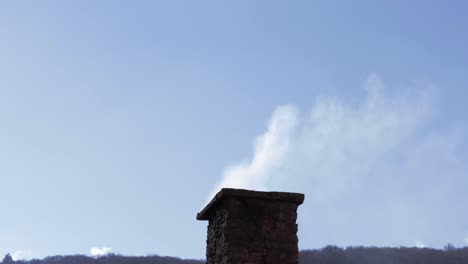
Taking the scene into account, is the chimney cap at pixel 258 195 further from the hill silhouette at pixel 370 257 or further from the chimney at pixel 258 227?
the hill silhouette at pixel 370 257

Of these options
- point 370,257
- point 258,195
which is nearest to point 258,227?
point 258,195

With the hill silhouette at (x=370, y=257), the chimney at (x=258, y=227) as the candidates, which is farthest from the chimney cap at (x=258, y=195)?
the hill silhouette at (x=370, y=257)

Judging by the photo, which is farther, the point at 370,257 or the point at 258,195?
the point at 370,257

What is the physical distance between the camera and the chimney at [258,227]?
7.05 meters

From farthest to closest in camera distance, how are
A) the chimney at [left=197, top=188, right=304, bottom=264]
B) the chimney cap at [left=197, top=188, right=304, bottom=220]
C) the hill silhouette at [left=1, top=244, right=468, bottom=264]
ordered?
the hill silhouette at [left=1, top=244, right=468, bottom=264], the chimney cap at [left=197, top=188, right=304, bottom=220], the chimney at [left=197, top=188, right=304, bottom=264]

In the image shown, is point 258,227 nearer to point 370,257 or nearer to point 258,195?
point 258,195

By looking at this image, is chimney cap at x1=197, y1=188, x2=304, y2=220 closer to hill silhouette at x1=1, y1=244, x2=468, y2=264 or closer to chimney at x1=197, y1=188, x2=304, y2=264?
chimney at x1=197, y1=188, x2=304, y2=264

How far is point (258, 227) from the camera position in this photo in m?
7.19

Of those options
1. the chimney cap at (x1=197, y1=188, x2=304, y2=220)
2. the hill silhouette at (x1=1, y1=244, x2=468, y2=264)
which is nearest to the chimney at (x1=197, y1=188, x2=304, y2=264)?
the chimney cap at (x1=197, y1=188, x2=304, y2=220)

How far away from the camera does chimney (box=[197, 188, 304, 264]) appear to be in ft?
23.1

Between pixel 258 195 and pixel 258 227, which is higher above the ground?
pixel 258 195

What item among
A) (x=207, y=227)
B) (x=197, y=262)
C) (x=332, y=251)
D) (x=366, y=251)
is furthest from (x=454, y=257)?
(x=207, y=227)

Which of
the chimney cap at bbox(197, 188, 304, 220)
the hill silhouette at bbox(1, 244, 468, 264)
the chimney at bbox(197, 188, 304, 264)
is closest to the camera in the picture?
the chimney at bbox(197, 188, 304, 264)

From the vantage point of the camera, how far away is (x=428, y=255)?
79.8 m
